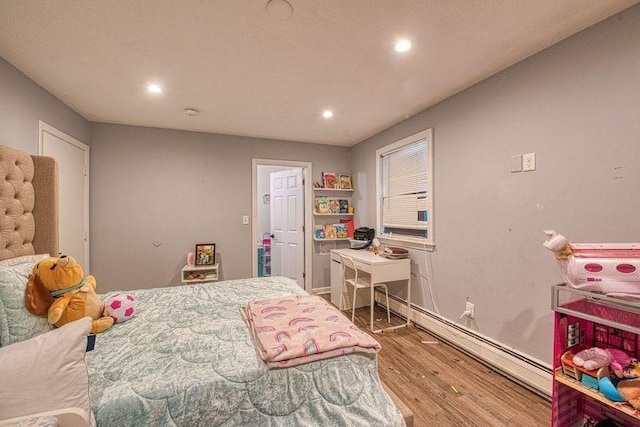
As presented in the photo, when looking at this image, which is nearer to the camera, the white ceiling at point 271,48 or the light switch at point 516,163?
the white ceiling at point 271,48

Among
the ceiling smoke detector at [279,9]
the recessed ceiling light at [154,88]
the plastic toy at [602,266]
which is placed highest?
the ceiling smoke detector at [279,9]

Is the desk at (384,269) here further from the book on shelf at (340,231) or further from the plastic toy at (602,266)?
the plastic toy at (602,266)

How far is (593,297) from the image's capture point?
1.27 meters

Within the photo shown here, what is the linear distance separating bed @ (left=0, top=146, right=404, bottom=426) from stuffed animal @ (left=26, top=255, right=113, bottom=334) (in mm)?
75

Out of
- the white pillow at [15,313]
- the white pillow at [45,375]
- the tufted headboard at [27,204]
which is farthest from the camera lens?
the tufted headboard at [27,204]

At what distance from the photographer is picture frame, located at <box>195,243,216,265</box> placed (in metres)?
3.44

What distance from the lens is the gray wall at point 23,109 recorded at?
184 cm

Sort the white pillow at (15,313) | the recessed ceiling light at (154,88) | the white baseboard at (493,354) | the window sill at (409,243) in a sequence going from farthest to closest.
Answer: the window sill at (409,243) → the recessed ceiling light at (154,88) → the white baseboard at (493,354) → the white pillow at (15,313)

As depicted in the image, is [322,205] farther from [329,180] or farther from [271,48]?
[271,48]

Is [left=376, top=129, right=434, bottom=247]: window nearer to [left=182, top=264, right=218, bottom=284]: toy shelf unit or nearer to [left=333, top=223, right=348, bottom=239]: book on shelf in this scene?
[left=333, top=223, right=348, bottom=239]: book on shelf

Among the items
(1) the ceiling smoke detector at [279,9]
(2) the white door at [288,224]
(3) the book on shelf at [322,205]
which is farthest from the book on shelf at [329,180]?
(1) the ceiling smoke detector at [279,9]

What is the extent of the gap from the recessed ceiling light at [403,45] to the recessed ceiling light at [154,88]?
194 cm

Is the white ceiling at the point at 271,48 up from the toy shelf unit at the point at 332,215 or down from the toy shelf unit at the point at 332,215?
up

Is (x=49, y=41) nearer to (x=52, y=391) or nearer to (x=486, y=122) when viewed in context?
(x=52, y=391)
